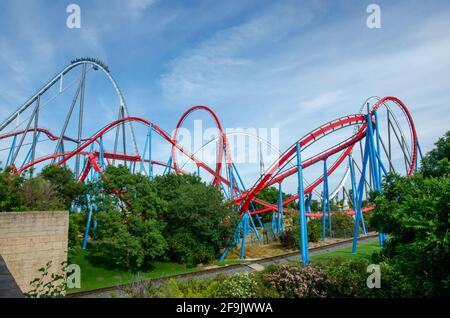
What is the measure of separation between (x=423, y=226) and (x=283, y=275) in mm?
4134

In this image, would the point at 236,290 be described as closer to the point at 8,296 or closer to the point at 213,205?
the point at 8,296

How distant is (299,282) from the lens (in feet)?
28.3

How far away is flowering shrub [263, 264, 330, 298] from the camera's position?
8.53 meters

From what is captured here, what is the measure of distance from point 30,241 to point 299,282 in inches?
313

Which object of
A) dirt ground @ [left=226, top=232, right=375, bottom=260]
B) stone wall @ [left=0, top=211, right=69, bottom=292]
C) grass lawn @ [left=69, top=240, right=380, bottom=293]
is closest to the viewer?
stone wall @ [left=0, top=211, right=69, bottom=292]

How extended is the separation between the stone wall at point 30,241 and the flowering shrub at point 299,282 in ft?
21.8

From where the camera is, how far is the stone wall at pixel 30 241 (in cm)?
966

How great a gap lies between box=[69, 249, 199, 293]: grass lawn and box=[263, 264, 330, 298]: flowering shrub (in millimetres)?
7486

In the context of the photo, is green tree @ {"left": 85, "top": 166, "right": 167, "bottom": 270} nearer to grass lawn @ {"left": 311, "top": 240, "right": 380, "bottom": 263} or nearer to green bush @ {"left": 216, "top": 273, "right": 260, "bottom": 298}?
grass lawn @ {"left": 311, "top": 240, "right": 380, "bottom": 263}

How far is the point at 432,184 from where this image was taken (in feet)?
22.1

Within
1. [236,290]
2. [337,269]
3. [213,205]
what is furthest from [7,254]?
[213,205]

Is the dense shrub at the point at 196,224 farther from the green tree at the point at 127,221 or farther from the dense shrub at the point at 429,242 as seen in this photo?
the dense shrub at the point at 429,242

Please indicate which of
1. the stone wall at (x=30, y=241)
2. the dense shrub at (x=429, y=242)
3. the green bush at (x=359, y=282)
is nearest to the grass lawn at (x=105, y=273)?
the stone wall at (x=30, y=241)

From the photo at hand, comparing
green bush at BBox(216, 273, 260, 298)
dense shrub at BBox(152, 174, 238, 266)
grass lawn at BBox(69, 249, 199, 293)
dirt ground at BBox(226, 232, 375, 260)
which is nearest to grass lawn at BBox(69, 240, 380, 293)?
grass lawn at BBox(69, 249, 199, 293)
